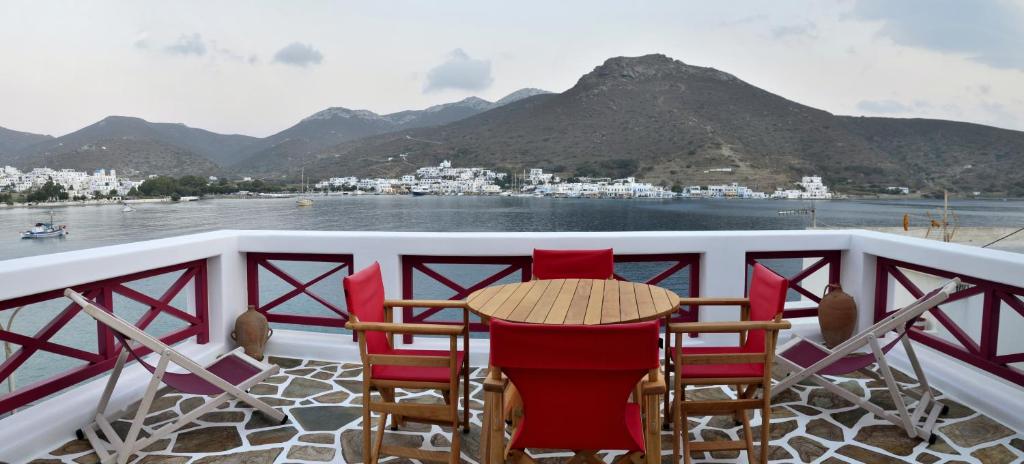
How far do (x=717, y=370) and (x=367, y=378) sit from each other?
5.34 ft

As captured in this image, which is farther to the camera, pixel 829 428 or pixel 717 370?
pixel 829 428

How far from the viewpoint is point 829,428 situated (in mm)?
3350

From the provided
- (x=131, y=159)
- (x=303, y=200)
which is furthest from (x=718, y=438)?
(x=303, y=200)

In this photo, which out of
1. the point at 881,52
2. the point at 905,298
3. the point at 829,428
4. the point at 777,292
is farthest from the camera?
the point at 881,52

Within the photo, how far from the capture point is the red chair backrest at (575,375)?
6.21ft

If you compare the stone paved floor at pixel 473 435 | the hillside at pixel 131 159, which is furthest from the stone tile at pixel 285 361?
the hillside at pixel 131 159

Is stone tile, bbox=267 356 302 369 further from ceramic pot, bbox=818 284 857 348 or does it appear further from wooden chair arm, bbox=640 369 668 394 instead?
ceramic pot, bbox=818 284 857 348

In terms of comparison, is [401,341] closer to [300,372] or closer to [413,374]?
[300,372]

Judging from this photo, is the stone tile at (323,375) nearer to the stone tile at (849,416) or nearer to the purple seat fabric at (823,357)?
the purple seat fabric at (823,357)

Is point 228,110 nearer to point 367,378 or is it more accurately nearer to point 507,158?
point 507,158

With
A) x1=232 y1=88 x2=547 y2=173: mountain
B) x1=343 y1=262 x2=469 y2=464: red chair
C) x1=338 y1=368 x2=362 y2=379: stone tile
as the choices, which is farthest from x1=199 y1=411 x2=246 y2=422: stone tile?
x1=232 y1=88 x2=547 y2=173: mountain

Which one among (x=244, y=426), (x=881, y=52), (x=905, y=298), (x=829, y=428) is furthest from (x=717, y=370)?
(x=881, y=52)

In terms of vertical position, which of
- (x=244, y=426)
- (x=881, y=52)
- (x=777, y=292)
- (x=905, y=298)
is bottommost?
(x=905, y=298)

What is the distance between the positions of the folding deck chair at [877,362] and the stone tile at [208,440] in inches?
114
